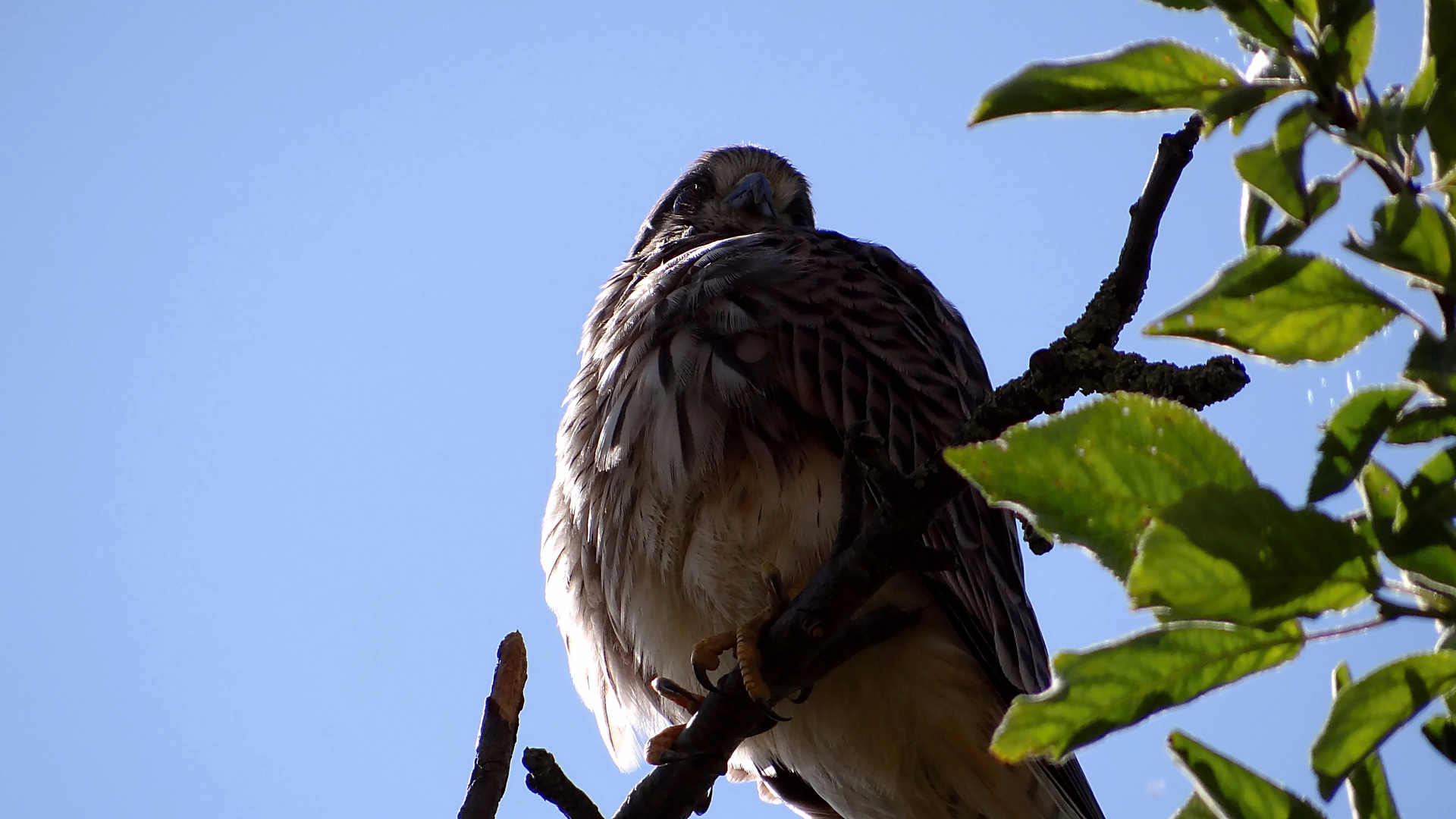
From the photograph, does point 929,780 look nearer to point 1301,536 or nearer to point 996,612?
point 996,612

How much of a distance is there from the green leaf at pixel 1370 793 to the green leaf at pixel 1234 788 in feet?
0.17

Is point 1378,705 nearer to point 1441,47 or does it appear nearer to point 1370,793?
point 1370,793

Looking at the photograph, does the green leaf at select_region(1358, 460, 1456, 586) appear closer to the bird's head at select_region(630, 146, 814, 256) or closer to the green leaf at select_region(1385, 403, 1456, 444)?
the green leaf at select_region(1385, 403, 1456, 444)

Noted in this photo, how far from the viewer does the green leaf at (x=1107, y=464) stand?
82 centimetres

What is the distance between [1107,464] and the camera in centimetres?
82

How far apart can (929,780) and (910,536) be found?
1.75 m

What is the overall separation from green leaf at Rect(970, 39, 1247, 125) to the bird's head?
4.58 metres

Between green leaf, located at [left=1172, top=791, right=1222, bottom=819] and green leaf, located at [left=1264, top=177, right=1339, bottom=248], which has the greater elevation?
green leaf, located at [left=1264, top=177, right=1339, bottom=248]

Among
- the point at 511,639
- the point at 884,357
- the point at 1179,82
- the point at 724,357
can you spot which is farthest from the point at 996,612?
the point at 1179,82

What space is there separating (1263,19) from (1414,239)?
19 cm

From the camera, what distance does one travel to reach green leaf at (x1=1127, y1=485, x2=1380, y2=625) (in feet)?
2.50

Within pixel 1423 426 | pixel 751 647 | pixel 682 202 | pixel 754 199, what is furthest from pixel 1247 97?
pixel 682 202

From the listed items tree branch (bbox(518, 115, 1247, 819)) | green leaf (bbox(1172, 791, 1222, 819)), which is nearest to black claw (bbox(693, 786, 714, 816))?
tree branch (bbox(518, 115, 1247, 819))

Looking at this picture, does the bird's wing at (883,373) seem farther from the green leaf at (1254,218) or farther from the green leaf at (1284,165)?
the green leaf at (1284,165)
